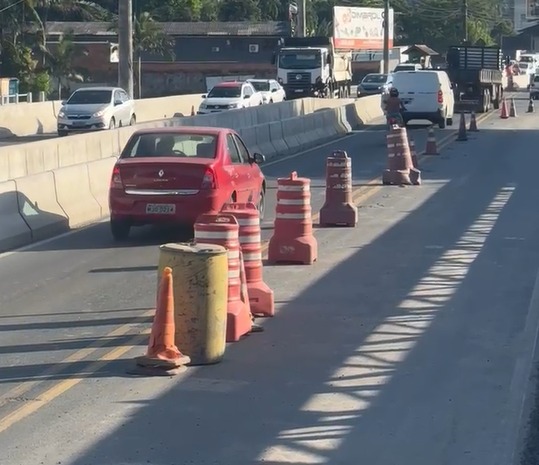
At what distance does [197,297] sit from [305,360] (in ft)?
3.39

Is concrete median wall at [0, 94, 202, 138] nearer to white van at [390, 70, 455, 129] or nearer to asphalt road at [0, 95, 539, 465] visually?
white van at [390, 70, 455, 129]

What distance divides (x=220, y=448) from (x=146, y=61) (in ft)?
266

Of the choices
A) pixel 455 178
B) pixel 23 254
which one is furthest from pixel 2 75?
pixel 23 254

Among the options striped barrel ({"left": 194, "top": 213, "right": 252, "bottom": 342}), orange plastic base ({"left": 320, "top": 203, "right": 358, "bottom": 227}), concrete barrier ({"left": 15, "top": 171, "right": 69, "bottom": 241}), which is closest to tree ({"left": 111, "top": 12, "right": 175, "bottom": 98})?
concrete barrier ({"left": 15, "top": 171, "right": 69, "bottom": 241})

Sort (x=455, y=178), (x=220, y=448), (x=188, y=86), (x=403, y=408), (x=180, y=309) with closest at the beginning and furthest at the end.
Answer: (x=220, y=448)
(x=403, y=408)
(x=180, y=309)
(x=455, y=178)
(x=188, y=86)

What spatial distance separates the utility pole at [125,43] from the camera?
124 ft

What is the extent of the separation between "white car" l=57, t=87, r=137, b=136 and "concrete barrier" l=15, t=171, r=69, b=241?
21.4 metres

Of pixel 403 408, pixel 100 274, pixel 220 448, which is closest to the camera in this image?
pixel 220 448

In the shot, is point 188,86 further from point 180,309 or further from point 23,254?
point 180,309

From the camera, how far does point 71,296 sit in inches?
486

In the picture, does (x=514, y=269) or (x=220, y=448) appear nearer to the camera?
(x=220, y=448)

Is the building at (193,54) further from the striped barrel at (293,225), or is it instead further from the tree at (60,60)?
the striped barrel at (293,225)

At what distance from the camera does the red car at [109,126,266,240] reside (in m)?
15.4

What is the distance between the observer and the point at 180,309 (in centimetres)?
925
